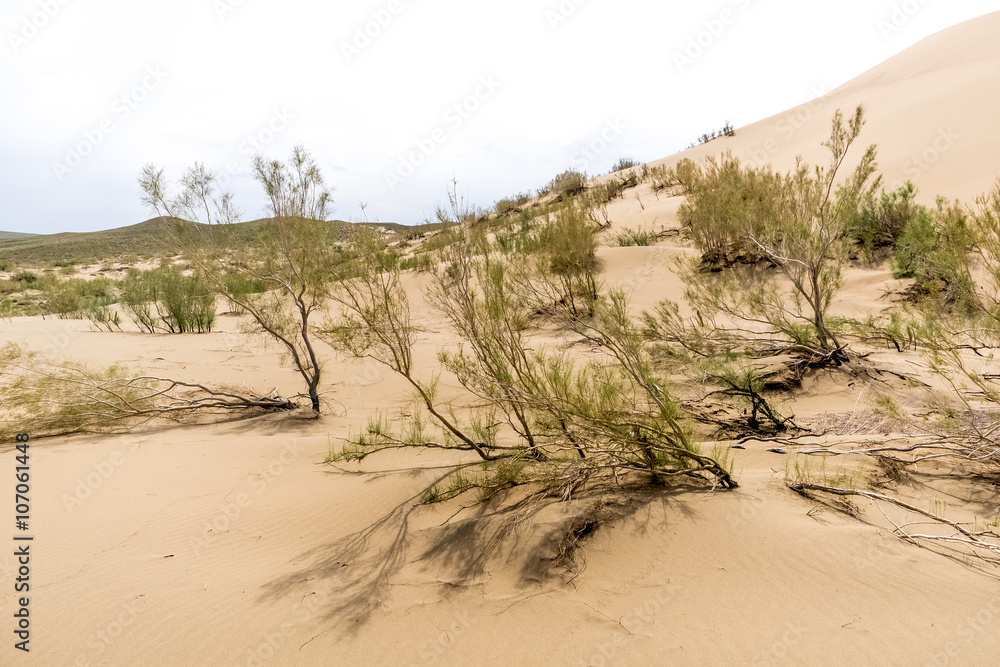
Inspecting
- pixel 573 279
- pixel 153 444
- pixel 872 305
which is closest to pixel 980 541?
pixel 153 444

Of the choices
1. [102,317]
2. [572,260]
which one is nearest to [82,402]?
[572,260]

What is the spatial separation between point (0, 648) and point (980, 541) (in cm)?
532

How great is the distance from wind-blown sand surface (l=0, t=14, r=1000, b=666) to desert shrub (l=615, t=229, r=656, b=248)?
11.6m

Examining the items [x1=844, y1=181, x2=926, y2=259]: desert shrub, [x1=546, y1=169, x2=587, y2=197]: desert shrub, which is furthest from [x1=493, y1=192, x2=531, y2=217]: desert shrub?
[x1=844, y1=181, x2=926, y2=259]: desert shrub

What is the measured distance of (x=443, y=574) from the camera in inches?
117

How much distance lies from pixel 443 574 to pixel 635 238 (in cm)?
1511

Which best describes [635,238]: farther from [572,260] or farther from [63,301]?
[63,301]

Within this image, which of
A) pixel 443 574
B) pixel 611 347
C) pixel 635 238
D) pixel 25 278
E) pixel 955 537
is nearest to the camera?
pixel 955 537

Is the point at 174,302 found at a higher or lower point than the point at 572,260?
higher

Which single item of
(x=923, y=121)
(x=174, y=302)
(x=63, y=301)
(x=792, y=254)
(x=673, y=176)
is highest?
(x=673, y=176)

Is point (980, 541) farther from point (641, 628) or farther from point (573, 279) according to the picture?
point (573, 279)

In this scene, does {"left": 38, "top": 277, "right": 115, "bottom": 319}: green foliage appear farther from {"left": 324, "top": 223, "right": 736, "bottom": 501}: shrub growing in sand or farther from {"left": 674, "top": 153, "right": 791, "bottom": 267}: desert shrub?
{"left": 674, "top": 153, "right": 791, "bottom": 267}: desert shrub

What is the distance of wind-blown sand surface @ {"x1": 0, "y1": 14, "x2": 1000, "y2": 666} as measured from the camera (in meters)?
2.24

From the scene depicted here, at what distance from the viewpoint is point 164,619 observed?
2.77 m
